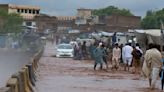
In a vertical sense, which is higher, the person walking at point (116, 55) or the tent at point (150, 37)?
the tent at point (150, 37)

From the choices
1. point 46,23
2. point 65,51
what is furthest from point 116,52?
point 46,23

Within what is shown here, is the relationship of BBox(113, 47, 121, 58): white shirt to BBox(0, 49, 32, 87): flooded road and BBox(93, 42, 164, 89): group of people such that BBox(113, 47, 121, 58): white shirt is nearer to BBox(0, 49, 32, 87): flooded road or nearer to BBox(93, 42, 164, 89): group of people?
BBox(93, 42, 164, 89): group of people

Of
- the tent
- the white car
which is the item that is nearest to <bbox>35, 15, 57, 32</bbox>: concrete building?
the white car

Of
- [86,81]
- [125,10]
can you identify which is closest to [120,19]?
[125,10]

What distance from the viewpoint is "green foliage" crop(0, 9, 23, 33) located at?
94.5 meters

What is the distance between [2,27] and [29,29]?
14242 mm

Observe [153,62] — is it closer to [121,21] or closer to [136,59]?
[136,59]

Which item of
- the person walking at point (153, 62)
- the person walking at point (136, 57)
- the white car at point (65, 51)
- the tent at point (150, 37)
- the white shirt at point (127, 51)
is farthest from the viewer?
the white car at point (65, 51)

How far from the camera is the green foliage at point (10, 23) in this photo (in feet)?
310

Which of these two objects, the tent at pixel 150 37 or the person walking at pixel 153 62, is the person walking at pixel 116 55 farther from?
the person walking at pixel 153 62

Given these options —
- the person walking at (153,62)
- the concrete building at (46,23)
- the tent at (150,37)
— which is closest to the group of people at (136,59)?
the person walking at (153,62)

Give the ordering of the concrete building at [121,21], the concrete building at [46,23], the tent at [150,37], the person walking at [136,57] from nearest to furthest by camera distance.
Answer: the person walking at [136,57] < the tent at [150,37] < the concrete building at [121,21] < the concrete building at [46,23]

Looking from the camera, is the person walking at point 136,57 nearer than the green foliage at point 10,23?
Yes

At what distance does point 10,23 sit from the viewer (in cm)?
9781
